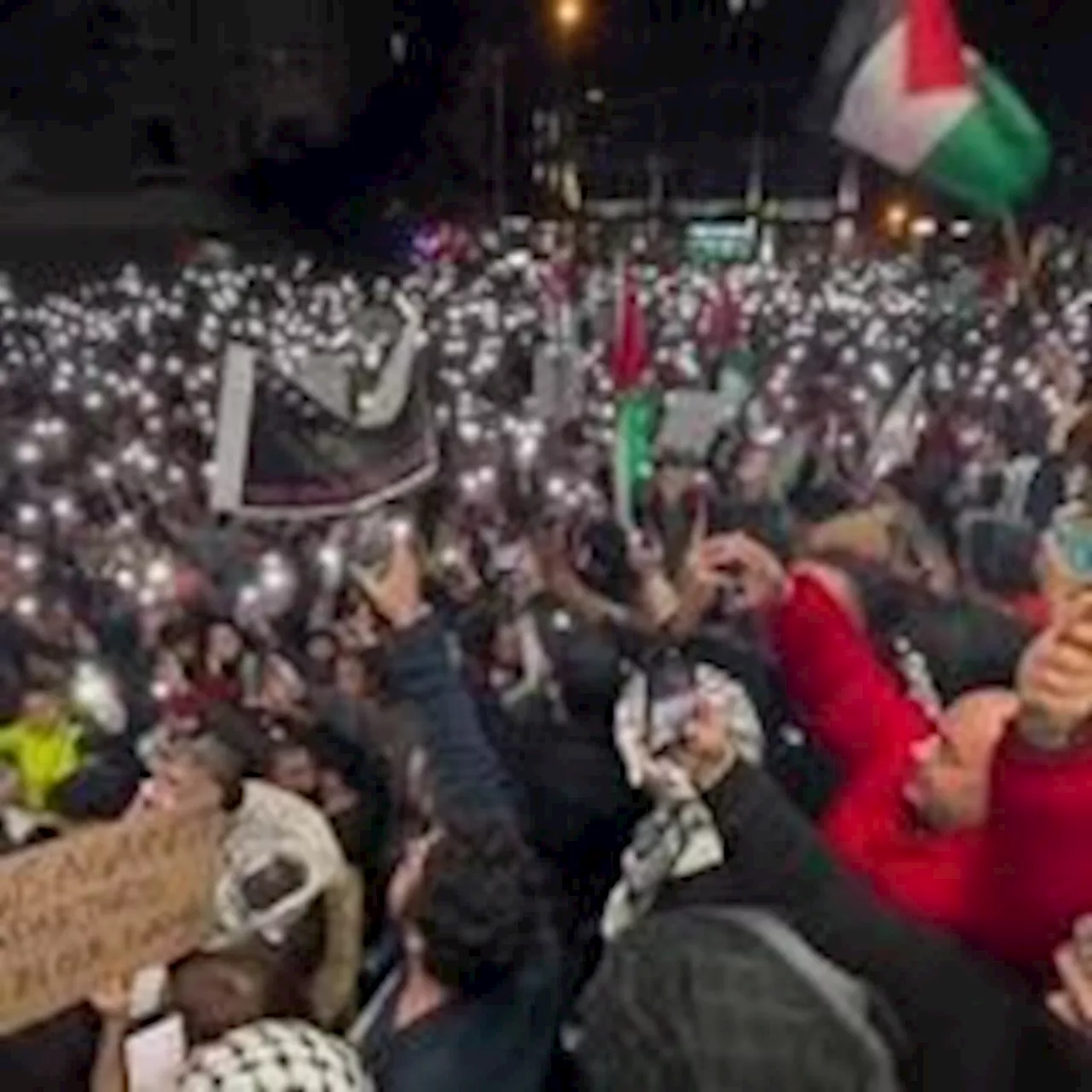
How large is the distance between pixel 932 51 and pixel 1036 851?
4713 mm

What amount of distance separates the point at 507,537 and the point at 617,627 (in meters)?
5.11

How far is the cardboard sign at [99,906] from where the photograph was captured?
405cm

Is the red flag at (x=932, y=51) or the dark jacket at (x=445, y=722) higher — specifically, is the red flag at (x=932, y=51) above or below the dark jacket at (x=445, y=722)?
above

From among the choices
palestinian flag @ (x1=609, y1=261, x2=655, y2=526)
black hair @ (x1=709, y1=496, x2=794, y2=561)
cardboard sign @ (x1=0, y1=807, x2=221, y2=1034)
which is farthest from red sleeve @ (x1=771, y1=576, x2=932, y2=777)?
palestinian flag @ (x1=609, y1=261, x2=655, y2=526)

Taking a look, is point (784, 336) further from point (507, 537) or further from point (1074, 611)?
point (1074, 611)

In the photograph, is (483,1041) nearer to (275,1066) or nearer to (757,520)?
(275,1066)

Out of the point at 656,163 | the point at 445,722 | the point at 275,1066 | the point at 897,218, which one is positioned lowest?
the point at 897,218

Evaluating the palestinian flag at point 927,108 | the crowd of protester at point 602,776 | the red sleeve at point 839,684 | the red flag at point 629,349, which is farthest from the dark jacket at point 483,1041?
the red flag at point 629,349

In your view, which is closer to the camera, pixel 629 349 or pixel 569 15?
pixel 629 349

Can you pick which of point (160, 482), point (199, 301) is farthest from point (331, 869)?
point (199, 301)

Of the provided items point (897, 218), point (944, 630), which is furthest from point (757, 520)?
point (897, 218)

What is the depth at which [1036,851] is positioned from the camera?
3.31 m

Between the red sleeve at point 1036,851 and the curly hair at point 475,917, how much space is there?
1109mm

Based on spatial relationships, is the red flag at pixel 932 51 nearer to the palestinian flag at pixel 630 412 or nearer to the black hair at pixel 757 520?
the black hair at pixel 757 520
